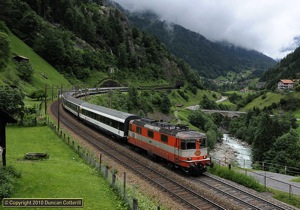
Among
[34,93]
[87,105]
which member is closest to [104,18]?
[34,93]

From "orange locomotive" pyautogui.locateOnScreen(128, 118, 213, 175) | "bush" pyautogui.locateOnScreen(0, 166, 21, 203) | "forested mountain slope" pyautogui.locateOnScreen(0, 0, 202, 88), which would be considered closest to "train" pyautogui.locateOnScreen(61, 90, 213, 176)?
"orange locomotive" pyautogui.locateOnScreen(128, 118, 213, 175)

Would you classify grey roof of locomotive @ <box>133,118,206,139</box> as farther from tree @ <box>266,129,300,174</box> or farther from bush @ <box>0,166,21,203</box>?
tree @ <box>266,129,300,174</box>

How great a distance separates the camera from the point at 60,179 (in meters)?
22.6

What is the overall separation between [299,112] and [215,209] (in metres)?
163

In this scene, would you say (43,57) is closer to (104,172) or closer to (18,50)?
(18,50)

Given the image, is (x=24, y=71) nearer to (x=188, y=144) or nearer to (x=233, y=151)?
(x=233, y=151)

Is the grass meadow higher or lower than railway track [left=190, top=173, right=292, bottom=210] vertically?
higher

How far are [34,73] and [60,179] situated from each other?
84.3 meters

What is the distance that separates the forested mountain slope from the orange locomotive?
99280 mm

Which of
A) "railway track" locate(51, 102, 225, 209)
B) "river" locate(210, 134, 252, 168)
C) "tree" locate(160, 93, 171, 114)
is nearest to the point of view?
"railway track" locate(51, 102, 225, 209)

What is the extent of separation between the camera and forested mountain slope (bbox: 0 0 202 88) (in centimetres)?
12706

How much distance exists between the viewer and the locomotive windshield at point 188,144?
28.3 m

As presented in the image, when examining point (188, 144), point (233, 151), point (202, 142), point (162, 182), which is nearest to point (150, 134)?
point (188, 144)

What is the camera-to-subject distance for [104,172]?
25234mm
